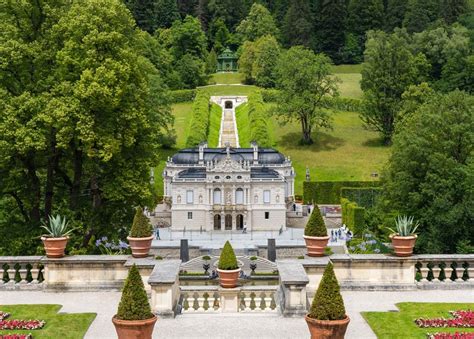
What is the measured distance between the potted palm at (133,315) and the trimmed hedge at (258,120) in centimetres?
7640

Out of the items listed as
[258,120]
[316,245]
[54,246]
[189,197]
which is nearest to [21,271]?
[54,246]

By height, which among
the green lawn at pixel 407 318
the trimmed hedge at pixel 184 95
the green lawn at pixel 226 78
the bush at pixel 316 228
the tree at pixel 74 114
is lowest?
the green lawn at pixel 407 318

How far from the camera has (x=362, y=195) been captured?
76.9 m

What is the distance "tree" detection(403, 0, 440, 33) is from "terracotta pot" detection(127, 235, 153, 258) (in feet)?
403

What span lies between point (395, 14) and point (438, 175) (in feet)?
361

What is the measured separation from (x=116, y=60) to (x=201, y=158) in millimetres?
47762

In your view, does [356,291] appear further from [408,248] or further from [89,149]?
[89,149]

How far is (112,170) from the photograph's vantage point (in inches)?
1305

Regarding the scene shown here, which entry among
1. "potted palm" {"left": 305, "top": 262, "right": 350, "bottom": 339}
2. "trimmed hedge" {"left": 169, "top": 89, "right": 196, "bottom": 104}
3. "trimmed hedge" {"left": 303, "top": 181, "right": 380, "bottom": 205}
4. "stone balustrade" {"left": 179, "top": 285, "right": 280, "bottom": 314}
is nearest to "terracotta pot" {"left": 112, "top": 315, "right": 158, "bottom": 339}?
"potted palm" {"left": 305, "top": 262, "right": 350, "bottom": 339}

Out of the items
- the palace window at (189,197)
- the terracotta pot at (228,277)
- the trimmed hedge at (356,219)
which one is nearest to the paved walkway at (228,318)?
the terracotta pot at (228,277)

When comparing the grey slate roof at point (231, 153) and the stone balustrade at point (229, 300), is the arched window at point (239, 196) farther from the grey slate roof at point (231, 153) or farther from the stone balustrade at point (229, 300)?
the stone balustrade at point (229, 300)

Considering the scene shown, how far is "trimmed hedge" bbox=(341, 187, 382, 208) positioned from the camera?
76.3 m

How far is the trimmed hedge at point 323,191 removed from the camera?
3150 inches

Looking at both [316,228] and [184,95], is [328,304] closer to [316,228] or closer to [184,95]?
[316,228]
